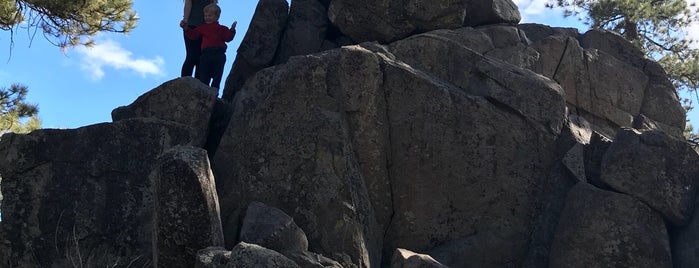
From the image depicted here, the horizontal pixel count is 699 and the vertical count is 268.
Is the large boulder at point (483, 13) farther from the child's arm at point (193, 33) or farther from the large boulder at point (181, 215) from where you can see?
the large boulder at point (181, 215)

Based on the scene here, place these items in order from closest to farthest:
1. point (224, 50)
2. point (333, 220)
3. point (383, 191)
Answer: point (333, 220), point (383, 191), point (224, 50)

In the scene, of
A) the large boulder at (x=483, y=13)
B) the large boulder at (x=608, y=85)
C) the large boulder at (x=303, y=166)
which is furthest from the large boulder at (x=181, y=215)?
the large boulder at (x=483, y=13)

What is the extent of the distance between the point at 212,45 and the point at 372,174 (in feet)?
16.1

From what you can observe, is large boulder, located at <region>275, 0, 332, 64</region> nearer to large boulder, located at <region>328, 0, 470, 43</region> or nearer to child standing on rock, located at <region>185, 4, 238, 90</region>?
large boulder, located at <region>328, 0, 470, 43</region>

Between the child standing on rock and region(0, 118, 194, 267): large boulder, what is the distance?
2978mm

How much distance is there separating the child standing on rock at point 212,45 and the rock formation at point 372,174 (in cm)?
176

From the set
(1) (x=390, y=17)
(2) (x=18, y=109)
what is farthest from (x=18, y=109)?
(1) (x=390, y=17)

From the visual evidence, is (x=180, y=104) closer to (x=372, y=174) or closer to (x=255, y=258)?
(x=372, y=174)

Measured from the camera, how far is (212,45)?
15.8 meters

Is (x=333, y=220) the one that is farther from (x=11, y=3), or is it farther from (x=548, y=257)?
(x=11, y=3)

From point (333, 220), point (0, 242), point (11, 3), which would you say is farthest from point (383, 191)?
point (11, 3)

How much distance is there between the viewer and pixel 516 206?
43.4ft

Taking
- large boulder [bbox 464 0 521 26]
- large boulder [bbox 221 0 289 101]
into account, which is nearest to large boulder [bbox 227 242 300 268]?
large boulder [bbox 221 0 289 101]

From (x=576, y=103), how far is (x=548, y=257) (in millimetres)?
4815
